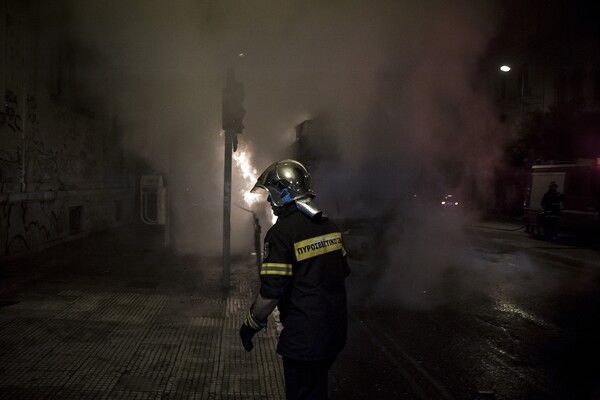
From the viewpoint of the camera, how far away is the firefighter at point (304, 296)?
1978 mm

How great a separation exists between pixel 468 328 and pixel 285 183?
130 inches

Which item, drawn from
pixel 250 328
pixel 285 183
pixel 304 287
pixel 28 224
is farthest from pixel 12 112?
pixel 304 287

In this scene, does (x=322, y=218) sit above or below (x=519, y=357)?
above

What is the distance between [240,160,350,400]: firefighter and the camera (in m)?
1.98

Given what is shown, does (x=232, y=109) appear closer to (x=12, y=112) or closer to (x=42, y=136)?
(x=12, y=112)

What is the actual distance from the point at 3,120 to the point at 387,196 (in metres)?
6.03

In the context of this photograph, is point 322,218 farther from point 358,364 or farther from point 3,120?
point 3,120

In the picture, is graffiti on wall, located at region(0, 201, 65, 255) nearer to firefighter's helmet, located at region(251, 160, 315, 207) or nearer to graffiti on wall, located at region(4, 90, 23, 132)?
graffiti on wall, located at region(4, 90, 23, 132)

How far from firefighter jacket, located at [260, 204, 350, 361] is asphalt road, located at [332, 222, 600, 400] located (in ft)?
4.23

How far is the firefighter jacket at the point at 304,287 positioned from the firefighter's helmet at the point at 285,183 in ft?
0.42

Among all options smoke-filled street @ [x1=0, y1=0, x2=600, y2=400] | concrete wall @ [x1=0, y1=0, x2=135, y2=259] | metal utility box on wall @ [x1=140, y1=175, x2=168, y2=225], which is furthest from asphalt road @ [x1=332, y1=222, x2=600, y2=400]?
concrete wall @ [x1=0, y1=0, x2=135, y2=259]

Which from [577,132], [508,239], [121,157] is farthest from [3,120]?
[577,132]

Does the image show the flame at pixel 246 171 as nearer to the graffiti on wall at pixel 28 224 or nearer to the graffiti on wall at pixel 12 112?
the graffiti on wall at pixel 28 224

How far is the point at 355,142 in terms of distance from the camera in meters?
7.36
